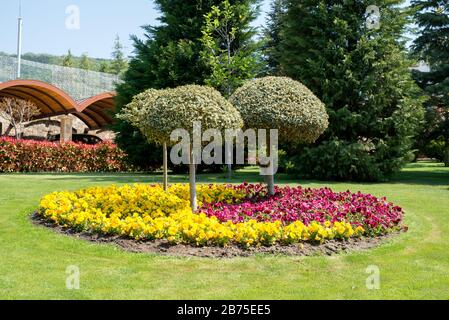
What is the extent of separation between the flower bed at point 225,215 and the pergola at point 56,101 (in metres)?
18.1

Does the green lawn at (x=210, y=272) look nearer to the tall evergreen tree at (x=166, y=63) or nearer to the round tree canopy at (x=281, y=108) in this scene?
the round tree canopy at (x=281, y=108)

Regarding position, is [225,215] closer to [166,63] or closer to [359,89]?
[359,89]

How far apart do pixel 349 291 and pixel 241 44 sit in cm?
1742

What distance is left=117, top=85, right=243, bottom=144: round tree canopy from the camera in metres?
8.01

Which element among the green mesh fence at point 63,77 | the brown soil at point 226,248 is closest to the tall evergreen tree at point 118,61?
the green mesh fence at point 63,77

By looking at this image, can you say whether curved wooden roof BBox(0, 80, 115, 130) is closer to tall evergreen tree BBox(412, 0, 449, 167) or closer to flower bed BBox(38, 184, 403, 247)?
tall evergreen tree BBox(412, 0, 449, 167)

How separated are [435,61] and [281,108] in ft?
46.0

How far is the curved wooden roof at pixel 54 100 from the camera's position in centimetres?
2734

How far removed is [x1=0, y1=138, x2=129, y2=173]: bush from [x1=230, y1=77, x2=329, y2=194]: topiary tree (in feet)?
43.8

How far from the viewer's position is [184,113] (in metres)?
8.00

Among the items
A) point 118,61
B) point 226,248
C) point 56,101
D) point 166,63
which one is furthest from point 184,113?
point 118,61
